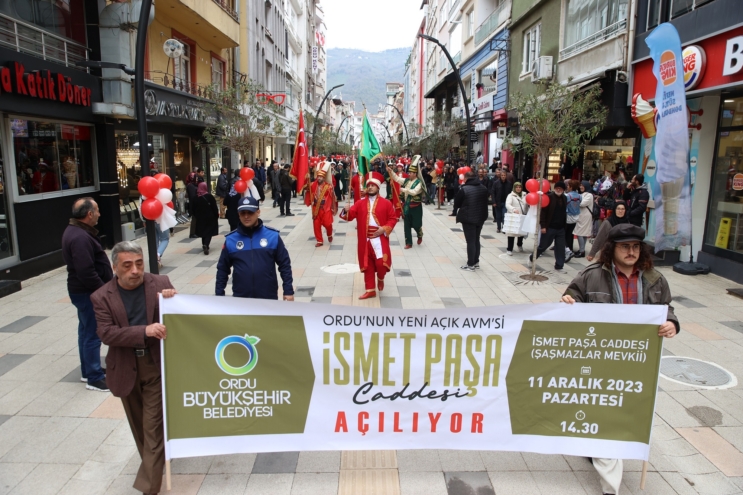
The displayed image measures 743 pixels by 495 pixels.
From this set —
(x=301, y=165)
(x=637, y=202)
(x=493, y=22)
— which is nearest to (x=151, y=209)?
(x=301, y=165)

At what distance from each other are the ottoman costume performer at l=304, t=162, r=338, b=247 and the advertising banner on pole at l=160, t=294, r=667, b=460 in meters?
9.41

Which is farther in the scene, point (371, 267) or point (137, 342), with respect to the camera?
point (371, 267)

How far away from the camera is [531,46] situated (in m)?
21.5

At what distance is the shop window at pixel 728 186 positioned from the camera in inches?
394

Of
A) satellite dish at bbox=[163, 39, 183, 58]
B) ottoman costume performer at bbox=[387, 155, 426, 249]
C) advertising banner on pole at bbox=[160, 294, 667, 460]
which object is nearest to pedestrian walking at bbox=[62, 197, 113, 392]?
advertising banner on pole at bbox=[160, 294, 667, 460]

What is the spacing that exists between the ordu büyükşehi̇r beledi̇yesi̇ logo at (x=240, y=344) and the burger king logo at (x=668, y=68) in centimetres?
757

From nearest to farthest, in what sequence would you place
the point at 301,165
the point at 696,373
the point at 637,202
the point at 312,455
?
1. the point at 312,455
2. the point at 696,373
3. the point at 637,202
4. the point at 301,165

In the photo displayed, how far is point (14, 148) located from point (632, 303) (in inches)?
416

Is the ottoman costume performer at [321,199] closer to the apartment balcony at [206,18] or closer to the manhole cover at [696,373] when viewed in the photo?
the apartment balcony at [206,18]

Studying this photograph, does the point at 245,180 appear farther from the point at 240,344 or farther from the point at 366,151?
the point at 240,344

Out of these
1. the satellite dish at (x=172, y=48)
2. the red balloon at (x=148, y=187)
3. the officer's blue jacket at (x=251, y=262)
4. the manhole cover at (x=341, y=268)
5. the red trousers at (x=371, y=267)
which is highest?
the satellite dish at (x=172, y=48)

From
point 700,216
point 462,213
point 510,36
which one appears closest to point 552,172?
point 510,36

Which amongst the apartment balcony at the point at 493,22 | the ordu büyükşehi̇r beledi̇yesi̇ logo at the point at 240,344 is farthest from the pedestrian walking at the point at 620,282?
the apartment balcony at the point at 493,22

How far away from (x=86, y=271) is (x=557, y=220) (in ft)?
27.7
